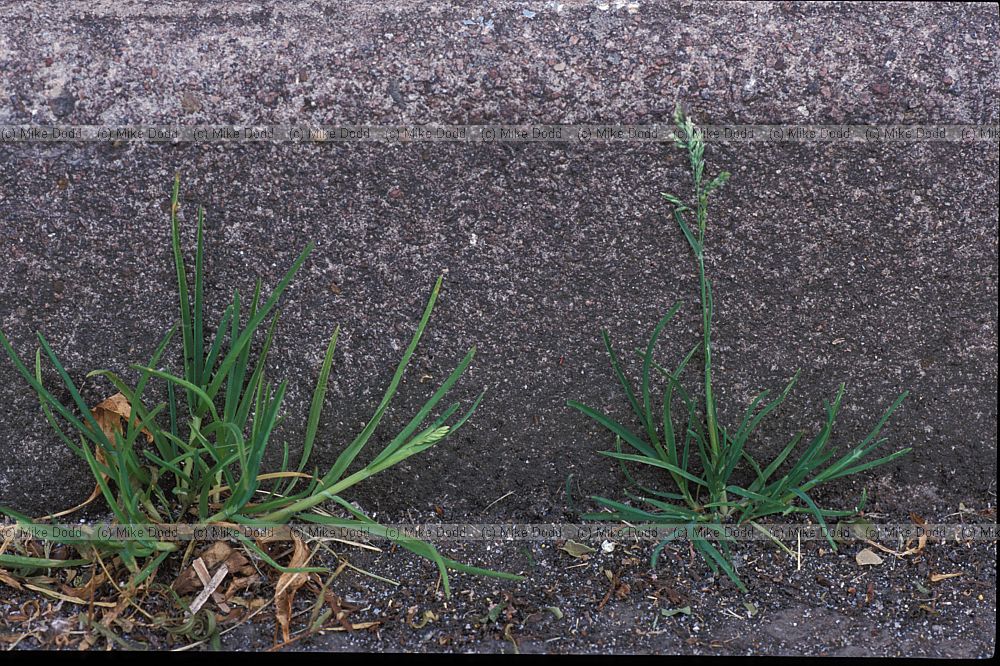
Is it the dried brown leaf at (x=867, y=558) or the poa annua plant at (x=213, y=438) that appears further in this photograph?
the dried brown leaf at (x=867, y=558)

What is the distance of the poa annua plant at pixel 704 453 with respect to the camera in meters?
1.34

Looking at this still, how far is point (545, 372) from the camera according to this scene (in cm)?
142

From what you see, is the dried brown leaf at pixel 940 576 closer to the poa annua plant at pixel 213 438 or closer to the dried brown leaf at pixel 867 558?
the dried brown leaf at pixel 867 558

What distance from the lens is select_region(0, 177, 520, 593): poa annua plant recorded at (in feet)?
4.13

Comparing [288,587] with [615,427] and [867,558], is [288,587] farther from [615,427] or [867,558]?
[867,558]

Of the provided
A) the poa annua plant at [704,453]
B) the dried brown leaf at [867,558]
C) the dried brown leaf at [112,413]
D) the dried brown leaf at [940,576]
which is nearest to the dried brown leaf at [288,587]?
the dried brown leaf at [112,413]

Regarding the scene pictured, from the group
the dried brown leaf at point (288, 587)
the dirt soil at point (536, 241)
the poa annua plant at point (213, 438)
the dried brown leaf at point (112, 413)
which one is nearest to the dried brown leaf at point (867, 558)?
the dirt soil at point (536, 241)

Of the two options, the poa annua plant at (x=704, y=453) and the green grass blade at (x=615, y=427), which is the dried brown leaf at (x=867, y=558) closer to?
the poa annua plant at (x=704, y=453)

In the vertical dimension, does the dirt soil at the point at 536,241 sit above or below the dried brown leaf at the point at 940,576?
above

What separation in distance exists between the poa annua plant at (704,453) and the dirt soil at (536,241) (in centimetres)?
4

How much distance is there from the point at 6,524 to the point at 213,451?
436 millimetres

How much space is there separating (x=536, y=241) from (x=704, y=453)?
1.49 ft

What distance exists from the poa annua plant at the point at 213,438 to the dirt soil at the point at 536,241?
2.1 inches

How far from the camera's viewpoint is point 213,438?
141 cm
